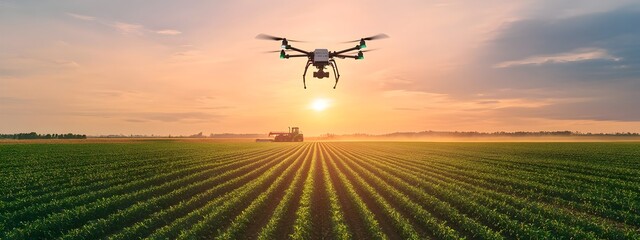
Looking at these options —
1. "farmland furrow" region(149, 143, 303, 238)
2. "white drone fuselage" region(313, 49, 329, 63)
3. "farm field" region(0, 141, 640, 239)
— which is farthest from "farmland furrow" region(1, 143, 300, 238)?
"white drone fuselage" region(313, 49, 329, 63)

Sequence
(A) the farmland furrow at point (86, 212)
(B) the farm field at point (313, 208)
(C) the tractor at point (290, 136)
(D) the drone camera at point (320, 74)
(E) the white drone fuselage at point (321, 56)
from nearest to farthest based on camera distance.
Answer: (A) the farmland furrow at point (86, 212) → (B) the farm field at point (313, 208) → (E) the white drone fuselage at point (321, 56) → (D) the drone camera at point (320, 74) → (C) the tractor at point (290, 136)

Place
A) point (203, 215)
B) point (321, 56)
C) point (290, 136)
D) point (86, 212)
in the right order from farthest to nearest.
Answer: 1. point (290, 136)
2. point (321, 56)
3. point (203, 215)
4. point (86, 212)

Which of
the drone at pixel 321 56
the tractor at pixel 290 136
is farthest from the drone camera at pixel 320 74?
the tractor at pixel 290 136

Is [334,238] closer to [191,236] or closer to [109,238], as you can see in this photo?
[191,236]

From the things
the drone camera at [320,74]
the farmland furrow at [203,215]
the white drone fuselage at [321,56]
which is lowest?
the farmland furrow at [203,215]

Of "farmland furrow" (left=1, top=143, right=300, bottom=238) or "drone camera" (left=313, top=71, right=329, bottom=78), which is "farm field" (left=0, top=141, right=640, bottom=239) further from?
"drone camera" (left=313, top=71, right=329, bottom=78)

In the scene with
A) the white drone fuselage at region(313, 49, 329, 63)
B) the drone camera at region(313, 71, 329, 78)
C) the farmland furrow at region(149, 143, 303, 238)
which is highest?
the white drone fuselage at region(313, 49, 329, 63)

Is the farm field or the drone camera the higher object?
the drone camera

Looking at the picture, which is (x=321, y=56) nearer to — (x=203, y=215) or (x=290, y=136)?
(x=203, y=215)

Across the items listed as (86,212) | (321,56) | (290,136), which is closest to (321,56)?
(321,56)

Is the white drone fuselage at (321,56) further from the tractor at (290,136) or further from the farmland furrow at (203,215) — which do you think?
the tractor at (290,136)

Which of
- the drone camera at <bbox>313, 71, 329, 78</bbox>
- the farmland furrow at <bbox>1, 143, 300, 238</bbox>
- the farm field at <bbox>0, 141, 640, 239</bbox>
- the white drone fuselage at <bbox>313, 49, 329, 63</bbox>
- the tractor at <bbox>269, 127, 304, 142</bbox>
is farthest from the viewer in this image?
the tractor at <bbox>269, 127, 304, 142</bbox>
